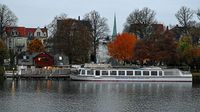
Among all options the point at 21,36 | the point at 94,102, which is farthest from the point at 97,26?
the point at 94,102

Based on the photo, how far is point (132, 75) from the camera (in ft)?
299

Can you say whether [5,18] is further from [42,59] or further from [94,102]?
[94,102]

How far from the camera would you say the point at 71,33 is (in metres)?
103

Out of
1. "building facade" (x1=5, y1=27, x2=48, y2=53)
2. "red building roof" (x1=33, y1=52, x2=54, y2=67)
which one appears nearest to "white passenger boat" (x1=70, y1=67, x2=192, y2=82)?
"red building roof" (x1=33, y1=52, x2=54, y2=67)

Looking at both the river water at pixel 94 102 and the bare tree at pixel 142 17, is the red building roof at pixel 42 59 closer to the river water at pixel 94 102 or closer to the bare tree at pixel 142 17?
the bare tree at pixel 142 17

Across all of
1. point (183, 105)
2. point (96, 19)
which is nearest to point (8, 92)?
point (183, 105)

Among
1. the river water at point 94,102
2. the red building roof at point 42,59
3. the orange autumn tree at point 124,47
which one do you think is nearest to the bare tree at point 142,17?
the orange autumn tree at point 124,47

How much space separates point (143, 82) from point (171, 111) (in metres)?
44.9

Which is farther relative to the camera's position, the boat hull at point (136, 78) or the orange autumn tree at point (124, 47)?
the orange autumn tree at point (124, 47)

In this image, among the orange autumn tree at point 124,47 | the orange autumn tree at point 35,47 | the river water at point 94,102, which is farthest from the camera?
the orange autumn tree at point 35,47

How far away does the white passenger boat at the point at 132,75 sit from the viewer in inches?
3536

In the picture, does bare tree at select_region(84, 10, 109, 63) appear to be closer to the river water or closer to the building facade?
the building facade

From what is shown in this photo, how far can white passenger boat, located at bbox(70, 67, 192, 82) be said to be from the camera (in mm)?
89812

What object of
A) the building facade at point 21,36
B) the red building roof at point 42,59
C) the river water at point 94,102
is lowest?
the river water at point 94,102
